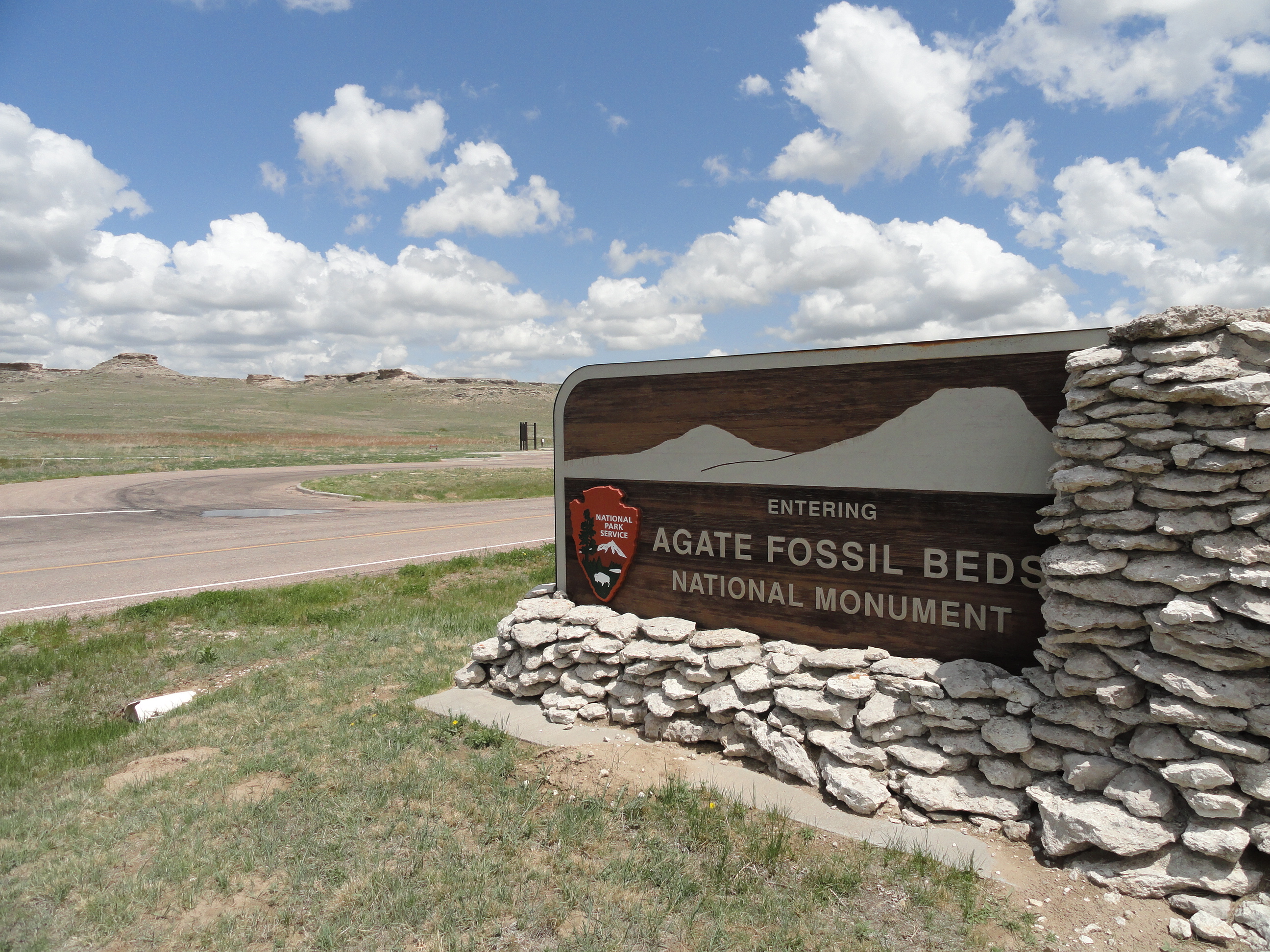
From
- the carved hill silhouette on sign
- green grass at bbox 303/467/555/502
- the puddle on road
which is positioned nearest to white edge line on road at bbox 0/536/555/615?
the carved hill silhouette on sign

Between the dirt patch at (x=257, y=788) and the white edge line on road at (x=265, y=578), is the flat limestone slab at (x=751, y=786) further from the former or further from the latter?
the white edge line on road at (x=265, y=578)

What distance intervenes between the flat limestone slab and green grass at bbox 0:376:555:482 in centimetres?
2916

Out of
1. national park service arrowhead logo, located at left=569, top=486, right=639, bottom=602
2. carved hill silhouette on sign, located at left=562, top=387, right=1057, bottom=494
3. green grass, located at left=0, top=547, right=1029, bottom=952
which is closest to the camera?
green grass, located at left=0, top=547, right=1029, bottom=952

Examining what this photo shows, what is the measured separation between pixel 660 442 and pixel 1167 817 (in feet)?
13.0

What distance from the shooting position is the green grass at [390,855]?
3350 millimetres

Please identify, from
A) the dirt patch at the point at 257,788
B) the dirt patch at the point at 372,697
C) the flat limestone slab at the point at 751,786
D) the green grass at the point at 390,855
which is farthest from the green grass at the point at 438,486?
the dirt patch at the point at 257,788

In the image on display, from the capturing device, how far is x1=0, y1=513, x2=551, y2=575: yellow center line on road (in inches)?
489

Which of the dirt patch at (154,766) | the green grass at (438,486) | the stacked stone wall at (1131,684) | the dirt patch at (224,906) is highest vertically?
the stacked stone wall at (1131,684)

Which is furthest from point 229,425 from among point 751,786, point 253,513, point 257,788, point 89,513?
point 751,786

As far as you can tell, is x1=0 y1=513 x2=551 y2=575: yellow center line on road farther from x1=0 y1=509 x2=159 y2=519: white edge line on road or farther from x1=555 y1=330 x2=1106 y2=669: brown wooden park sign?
x1=555 y1=330 x2=1106 y2=669: brown wooden park sign

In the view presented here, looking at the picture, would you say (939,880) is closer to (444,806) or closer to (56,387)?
(444,806)

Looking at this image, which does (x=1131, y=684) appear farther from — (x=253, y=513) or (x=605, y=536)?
(x=253, y=513)

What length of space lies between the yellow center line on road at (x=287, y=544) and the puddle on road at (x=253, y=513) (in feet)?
13.1

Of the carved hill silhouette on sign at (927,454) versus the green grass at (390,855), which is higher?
the carved hill silhouette on sign at (927,454)
